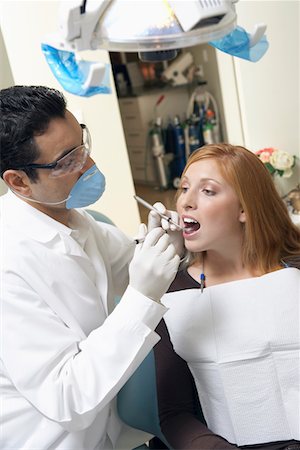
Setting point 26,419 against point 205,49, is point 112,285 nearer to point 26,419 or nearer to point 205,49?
point 26,419

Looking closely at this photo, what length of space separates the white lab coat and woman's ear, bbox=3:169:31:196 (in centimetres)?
4

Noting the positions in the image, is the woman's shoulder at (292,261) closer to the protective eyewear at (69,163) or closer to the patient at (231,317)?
the patient at (231,317)

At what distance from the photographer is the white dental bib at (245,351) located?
3.55ft

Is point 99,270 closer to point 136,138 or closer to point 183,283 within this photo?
point 183,283

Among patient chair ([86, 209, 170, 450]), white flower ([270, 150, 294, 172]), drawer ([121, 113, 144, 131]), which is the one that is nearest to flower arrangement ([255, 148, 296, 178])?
white flower ([270, 150, 294, 172])

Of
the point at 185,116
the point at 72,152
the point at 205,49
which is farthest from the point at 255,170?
the point at 185,116


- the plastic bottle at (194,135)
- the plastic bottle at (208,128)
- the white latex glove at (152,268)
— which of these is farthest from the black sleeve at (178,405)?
the plastic bottle at (194,135)

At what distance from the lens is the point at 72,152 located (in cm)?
106

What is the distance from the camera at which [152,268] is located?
0.99 m

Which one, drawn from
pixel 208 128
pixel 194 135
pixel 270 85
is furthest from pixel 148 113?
pixel 270 85

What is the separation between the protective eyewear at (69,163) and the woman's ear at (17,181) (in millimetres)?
22

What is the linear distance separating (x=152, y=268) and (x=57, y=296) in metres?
0.24

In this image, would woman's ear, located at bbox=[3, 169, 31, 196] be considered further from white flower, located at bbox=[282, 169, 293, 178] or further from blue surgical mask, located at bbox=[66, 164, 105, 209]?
white flower, located at bbox=[282, 169, 293, 178]

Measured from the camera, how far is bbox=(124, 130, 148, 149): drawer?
3944mm
